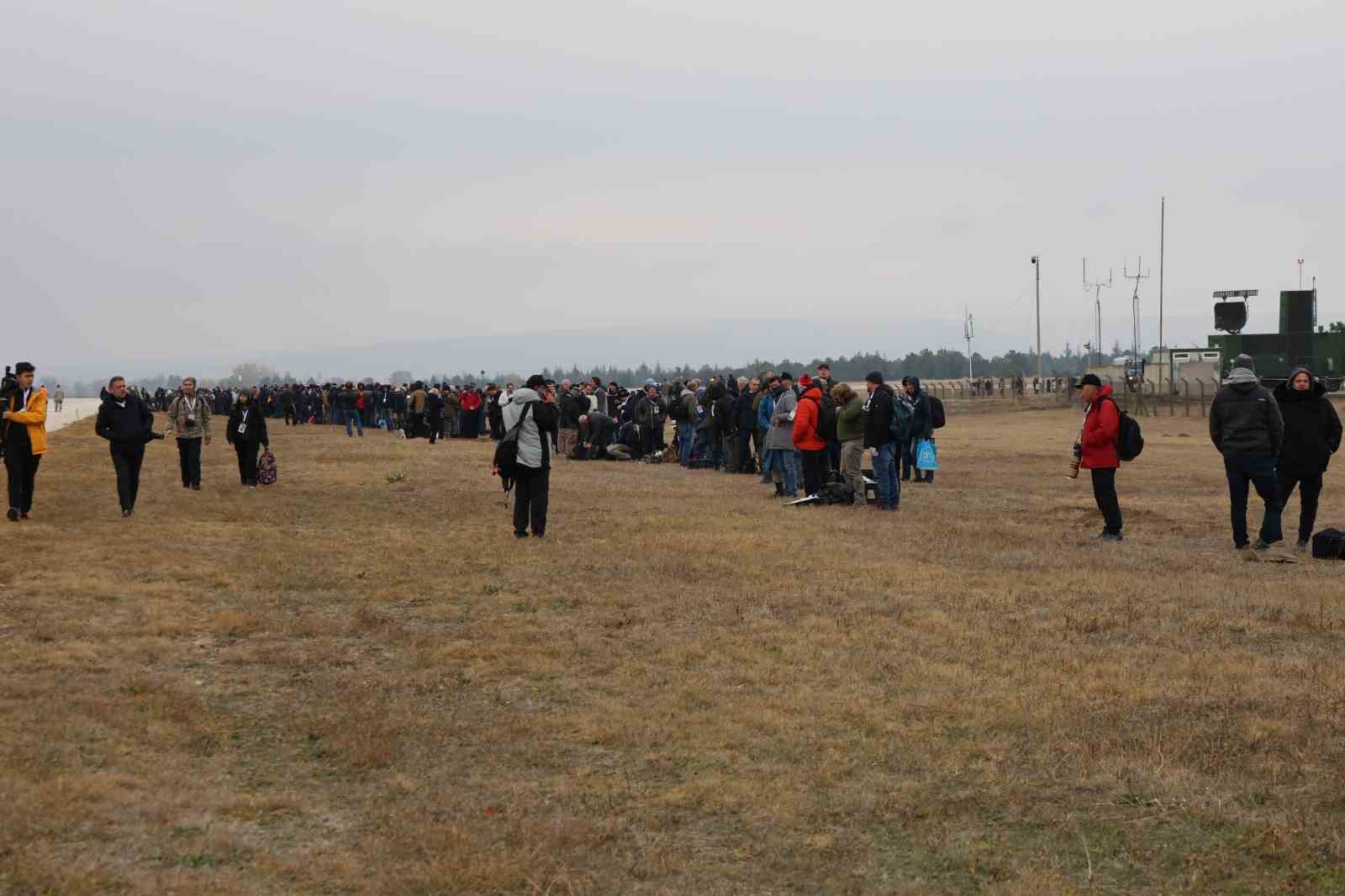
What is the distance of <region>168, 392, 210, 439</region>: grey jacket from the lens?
67.3 feet

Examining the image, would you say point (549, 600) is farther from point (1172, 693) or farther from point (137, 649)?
point (1172, 693)

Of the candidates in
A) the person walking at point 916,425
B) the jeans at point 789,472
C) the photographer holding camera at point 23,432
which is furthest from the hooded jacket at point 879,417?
the photographer holding camera at point 23,432

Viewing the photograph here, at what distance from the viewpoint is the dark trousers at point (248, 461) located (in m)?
22.7

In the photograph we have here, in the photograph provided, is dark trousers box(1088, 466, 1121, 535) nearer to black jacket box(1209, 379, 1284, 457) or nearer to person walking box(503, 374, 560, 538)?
black jacket box(1209, 379, 1284, 457)

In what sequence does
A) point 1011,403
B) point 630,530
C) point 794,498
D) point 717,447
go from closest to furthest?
point 630,530 < point 794,498 < point 717,447 < point 1011,403

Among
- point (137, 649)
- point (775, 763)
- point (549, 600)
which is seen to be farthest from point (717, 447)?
point (775, 763)

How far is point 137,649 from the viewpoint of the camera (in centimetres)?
960

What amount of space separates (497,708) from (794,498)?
12833 millimetres

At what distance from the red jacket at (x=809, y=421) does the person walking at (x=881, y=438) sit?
0.65 metres

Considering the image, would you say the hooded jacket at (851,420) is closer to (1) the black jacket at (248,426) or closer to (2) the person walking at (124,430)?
(2) the person walking at (124,430)

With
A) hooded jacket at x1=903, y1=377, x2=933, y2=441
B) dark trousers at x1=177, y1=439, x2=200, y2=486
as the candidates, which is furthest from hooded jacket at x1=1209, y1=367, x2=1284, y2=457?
dark trousers at x1=177, y1=439, x2=200, y2=486

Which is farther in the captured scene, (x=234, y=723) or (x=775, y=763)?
(x=234, y=723)

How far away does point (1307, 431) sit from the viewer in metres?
14.6

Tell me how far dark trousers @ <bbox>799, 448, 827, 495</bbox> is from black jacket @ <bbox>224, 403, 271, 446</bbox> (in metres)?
8.55
